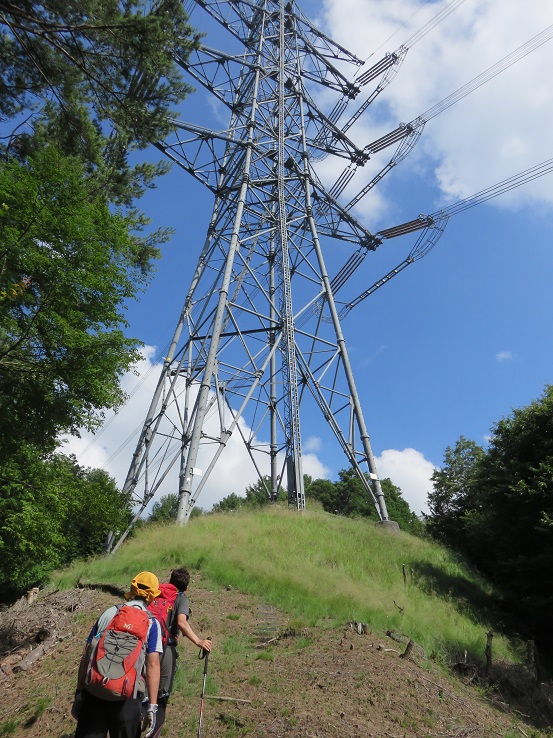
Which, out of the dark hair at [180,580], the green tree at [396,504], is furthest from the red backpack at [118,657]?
the green tree at [396,504]

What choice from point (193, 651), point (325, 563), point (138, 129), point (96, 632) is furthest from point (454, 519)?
point (96, 632)

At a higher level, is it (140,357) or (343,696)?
(140,357)

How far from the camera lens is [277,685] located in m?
5.83

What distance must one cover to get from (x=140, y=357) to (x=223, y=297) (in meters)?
7.08

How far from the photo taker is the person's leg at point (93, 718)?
299 centimetres

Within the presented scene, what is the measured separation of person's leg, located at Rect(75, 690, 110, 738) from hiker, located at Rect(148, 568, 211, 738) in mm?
1045

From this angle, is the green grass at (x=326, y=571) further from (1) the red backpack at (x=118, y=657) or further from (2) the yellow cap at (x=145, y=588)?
(1) the red backpack at (x=118, y=657)

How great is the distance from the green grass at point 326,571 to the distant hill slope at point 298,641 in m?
0.04

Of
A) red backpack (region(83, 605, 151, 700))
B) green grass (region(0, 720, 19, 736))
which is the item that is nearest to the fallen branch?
green grass (region(0, 720, 19, 736))

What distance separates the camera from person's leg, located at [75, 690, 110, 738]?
118 inches

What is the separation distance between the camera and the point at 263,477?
1611cm

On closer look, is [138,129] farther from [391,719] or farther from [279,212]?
[279,212]

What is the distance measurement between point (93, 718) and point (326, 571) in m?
7.69

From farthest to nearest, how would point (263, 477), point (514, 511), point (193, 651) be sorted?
point (263, 477), point (514, 511), point (193, 651)
